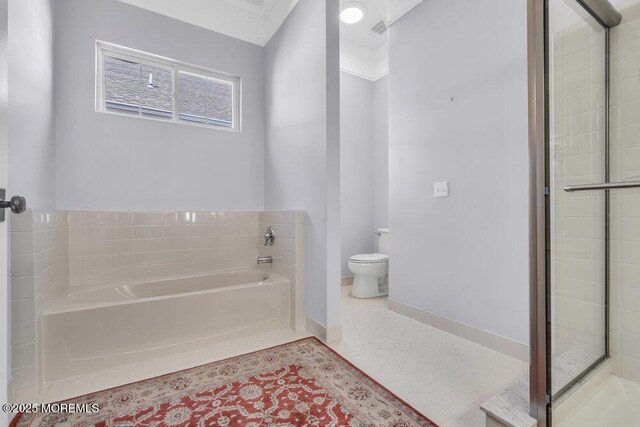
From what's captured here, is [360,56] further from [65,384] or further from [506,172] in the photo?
[65,384]

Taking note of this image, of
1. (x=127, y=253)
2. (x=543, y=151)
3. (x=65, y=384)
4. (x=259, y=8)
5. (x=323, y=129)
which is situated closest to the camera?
(x=543, y=151)

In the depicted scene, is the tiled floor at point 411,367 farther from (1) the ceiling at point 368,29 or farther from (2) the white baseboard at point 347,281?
(1) the ceiling at point 368,29

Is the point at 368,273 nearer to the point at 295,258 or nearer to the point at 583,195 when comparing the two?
the point at 295,258

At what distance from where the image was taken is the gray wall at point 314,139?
2166 millimetres

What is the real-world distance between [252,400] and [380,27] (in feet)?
12.0

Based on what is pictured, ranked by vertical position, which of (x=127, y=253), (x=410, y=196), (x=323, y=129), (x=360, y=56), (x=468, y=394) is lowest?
(x=468, y=394)

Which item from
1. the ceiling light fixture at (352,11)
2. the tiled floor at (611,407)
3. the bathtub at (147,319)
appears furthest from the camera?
the ceiling light fixture at (352,11)

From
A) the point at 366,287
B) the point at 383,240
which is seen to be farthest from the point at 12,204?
the point at 383,240

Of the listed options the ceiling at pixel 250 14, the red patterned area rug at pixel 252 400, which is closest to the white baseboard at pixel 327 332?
the red patterned area rug at pixel 252 400

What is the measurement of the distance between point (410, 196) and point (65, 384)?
2.67 meters

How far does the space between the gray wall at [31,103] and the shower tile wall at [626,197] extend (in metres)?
2.99

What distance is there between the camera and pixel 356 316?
263 centimetres

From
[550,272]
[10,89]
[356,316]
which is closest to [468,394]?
[550,272]

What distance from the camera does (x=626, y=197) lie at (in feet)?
4.61
